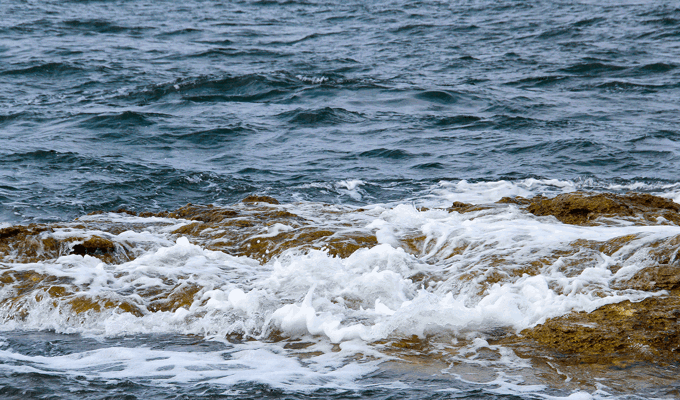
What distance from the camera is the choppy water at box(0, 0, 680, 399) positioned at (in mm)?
4074

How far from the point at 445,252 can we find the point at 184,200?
4.18 meters

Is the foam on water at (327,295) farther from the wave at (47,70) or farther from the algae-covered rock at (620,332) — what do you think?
the wave at (47,70)

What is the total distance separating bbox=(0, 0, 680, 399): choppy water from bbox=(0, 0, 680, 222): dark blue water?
6 centimetres

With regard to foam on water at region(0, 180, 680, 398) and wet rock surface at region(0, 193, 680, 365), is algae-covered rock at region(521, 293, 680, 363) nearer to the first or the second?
wet rock surface at region(0, 193, 680, 365)

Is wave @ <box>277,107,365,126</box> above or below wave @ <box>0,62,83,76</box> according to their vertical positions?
below

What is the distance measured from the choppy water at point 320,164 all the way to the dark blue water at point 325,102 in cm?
6

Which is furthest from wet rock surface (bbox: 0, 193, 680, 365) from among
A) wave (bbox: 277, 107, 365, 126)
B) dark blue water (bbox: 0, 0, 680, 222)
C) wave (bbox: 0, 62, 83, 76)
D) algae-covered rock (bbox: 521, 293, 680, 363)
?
wave (bbox: 0, 62, 83, 76)

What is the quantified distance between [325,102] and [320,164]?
377 centimetres

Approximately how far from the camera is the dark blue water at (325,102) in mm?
9516

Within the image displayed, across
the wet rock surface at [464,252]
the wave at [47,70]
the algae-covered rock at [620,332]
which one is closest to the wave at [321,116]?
the wet rock surface at [464,252]

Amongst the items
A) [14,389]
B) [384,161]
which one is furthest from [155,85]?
[14,389]

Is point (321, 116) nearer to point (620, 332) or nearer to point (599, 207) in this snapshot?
point (599, 207)

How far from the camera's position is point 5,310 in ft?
16.0

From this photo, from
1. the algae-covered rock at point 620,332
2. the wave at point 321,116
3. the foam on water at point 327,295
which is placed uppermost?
the algae-covered rock at point 620,332
